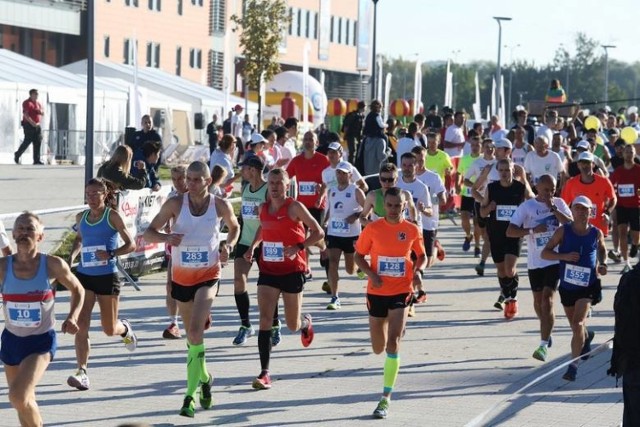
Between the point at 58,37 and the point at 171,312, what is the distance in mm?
54687

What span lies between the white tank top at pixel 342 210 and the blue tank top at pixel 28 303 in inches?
303

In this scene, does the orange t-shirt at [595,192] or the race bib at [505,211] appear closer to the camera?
the race bib at [505,211]

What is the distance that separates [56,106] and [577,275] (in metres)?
30.4

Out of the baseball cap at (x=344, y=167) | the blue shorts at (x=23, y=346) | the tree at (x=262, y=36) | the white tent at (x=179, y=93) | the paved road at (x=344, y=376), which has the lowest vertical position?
the paved road at (x=344, y=376)

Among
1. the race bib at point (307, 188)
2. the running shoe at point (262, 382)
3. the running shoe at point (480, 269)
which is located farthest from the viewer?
the running shoe at point (480, 269)

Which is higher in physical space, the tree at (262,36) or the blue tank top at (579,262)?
the tree at (262,36)

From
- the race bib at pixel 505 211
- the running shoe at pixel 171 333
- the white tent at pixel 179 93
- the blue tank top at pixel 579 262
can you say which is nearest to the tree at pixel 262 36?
the white tent at pixel 179 93

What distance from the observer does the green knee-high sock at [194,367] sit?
9898mm

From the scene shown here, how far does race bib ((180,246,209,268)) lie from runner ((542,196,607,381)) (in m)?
2.92

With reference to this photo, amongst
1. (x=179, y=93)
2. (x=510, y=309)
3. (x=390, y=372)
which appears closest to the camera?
(x=390, y=372)

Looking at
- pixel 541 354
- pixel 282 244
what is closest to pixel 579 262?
pixel 541 354

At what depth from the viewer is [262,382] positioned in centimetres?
1093

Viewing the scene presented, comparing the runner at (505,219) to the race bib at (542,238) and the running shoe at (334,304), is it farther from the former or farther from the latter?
the race bib at (542,238)

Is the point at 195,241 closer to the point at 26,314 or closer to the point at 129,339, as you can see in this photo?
the point at 129,339
